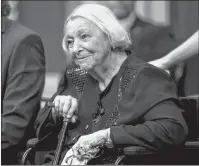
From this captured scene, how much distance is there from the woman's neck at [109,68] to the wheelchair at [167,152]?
1.84 ft

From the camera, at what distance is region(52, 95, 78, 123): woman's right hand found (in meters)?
4.97

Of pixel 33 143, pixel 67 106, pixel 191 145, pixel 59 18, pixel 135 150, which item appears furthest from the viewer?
pixel 59 18

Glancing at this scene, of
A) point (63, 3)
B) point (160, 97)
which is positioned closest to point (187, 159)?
point (160, 97)

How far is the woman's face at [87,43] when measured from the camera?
4.89 metres

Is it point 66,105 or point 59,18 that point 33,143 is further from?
point 59,18

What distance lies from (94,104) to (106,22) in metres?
0.54

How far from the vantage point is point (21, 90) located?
5254mm

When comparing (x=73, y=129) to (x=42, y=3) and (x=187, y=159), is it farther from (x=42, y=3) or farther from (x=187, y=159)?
(x=42, y=3)

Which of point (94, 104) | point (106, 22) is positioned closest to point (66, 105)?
point (94, 104)

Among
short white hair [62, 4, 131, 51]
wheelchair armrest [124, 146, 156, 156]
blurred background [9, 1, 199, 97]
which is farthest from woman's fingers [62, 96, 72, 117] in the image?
blurred background [9, 1, 199, 97]

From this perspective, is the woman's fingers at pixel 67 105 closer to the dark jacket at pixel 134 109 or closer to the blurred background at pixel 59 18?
the dark jacket at pixel 134 109

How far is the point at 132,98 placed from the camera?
15.7ft

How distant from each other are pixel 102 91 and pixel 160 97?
473 millimetres

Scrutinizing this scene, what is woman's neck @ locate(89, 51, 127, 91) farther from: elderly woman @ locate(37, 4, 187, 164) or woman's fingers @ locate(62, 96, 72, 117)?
woman's fingers @ locate(62, 96, 72, 117)
